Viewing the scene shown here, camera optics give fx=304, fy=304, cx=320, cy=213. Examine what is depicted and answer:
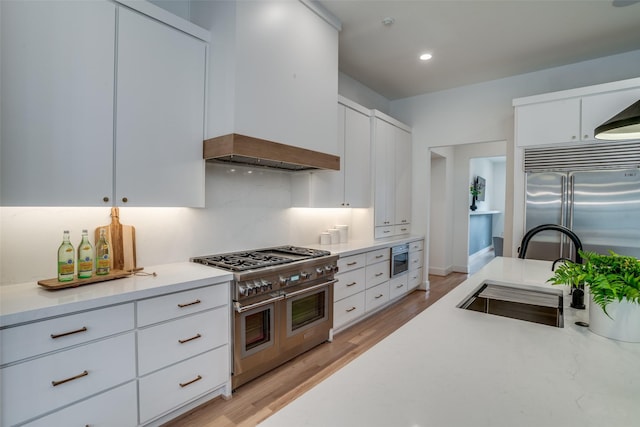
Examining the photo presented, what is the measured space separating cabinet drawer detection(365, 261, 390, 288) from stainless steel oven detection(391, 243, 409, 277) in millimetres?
144

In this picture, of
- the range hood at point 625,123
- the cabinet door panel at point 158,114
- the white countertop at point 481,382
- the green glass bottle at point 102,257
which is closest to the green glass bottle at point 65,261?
the green glass bottle at point 102,257

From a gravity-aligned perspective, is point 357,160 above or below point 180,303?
above

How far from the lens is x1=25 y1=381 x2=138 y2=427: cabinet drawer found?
1.39 meters

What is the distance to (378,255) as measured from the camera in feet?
11.8

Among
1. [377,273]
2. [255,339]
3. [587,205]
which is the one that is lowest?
[255,339]

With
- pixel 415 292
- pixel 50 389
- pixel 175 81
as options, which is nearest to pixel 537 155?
pixel 415 292

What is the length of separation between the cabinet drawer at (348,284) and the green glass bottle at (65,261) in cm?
204

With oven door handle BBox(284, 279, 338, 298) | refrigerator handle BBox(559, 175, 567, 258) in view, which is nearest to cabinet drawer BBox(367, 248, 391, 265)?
oven door handle BBox(284, 279, 338, 298)

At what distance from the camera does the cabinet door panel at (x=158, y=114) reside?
5.93 ft

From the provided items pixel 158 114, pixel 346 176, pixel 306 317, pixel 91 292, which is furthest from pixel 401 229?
pixel 91 292

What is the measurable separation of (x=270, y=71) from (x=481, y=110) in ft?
10.9

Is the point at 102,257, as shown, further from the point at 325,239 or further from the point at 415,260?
the point at 415,260

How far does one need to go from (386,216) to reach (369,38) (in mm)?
2142

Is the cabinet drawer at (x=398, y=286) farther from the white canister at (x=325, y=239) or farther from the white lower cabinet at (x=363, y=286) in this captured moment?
the white canister at (x=325, y=239)
